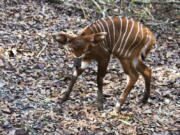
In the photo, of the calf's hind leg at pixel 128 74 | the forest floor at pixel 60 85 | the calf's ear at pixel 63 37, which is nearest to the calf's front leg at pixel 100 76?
the forest floor at pixel 60 85

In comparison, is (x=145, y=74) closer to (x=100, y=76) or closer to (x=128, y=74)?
(x=128, y=74)

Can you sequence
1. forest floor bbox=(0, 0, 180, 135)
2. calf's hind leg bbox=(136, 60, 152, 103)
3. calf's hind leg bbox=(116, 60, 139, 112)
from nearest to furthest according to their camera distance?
forest floor bbox=(0, 0, 180, 135), calf's hind leg bbox=(116, 60, 139, 112), calf's hind leg bbox=(136, 60, 152, 103)

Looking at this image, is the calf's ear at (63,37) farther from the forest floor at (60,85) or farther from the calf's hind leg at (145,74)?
the calf's hind leg at (145,74)

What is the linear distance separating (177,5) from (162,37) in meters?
2.04

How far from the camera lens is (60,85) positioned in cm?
726

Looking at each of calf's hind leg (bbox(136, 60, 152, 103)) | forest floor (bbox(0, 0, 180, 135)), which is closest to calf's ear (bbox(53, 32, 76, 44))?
forest floor (bbox(0, 0, 180, 135))

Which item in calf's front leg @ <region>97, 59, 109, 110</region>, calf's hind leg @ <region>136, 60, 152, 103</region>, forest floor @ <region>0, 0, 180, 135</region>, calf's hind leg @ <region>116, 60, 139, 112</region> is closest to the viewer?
forest floor @ <region>0, 0, 180, 135</region>

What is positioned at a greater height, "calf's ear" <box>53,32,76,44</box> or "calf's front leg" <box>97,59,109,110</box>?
"calf's ear" <box>53,32,76,44</box>

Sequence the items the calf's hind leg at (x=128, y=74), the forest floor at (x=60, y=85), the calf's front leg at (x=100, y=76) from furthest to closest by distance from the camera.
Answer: the calf's hind leg at (x=128, y=74) → the calf's front leg at (x=100, y=76) → the forest floor at (x=60, y=85)

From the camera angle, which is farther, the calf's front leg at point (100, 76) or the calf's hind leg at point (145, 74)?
the calf's hind leg at point (145, 74)

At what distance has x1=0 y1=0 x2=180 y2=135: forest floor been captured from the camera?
6.00m

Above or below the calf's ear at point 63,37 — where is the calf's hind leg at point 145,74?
below

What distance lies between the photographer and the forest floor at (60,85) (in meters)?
6.00

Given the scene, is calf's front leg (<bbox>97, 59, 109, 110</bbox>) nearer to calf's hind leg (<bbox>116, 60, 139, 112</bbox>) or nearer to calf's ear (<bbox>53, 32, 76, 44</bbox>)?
calf's hind leg (<bbox>116, 60, 139, 112</bbox>)
